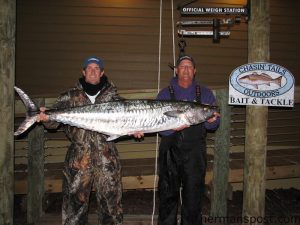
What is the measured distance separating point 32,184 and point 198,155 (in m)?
2.68

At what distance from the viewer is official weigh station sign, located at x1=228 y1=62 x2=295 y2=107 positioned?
5.03m

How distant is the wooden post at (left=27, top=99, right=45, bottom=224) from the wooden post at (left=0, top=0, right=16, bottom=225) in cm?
66

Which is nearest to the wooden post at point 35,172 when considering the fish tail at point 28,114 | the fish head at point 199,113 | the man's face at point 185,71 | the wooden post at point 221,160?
the fish tail at point 28,114

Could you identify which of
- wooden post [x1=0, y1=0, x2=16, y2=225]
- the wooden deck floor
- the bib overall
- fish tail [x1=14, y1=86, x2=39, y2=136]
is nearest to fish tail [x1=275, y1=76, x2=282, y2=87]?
the bib overall

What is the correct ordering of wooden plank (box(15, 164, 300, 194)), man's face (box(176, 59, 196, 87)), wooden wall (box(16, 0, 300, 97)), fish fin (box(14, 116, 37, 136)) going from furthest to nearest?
wooden wall (box(16, 0, 300, 97))
wooden plank (box(15, 164, 300, 194))
man's face (box(176, 59, 196, 87))
fish fin (box(14, 116, 37, 136))

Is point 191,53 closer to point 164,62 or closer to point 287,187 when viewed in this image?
point 164,62

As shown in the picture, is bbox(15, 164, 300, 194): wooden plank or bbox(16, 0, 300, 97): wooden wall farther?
bbox(16, 0, 300, 97): wooden wall

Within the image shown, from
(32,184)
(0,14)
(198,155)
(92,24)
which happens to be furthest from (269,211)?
(0,14)

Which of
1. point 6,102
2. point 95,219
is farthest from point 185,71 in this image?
point 95,219

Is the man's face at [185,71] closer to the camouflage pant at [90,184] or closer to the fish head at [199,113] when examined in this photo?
the fish head at [199,113]

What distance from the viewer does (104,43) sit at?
301 inches

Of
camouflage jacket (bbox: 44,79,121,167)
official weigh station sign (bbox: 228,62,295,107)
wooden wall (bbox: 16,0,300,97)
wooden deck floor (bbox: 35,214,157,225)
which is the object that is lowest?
wooden deck floor (bbox: 35,214,157,225)

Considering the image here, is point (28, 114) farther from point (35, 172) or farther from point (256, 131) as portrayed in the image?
point (256, 131)

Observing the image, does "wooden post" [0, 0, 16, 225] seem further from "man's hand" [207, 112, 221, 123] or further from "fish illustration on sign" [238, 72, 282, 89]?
"fish illustration on sign" [238, 72, 282, 89]
